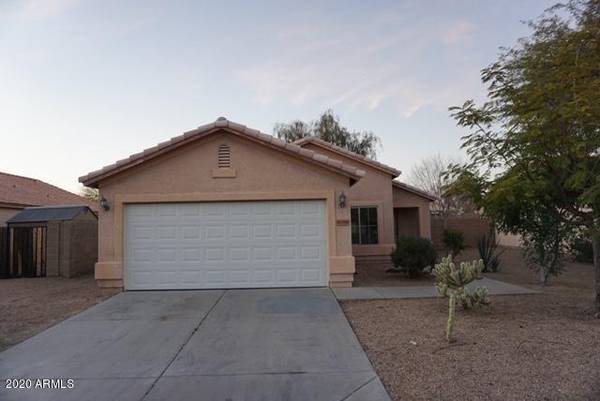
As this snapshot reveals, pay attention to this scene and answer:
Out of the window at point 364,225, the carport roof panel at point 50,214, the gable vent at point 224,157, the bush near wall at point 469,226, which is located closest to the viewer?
the gable vent at point 224,157

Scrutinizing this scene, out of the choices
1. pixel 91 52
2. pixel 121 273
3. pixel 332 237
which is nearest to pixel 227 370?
pixel 332 237

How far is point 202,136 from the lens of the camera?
10.7m

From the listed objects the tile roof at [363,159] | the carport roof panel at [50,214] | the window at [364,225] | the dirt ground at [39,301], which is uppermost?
the tile roof at [363,159]

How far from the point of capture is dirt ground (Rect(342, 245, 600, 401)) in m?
4.32

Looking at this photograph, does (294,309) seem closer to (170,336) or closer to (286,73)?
(170,336)

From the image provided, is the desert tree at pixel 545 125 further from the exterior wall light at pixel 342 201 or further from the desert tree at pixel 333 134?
the desert tree at pixel 333 134

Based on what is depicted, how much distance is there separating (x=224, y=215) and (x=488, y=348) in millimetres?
7218

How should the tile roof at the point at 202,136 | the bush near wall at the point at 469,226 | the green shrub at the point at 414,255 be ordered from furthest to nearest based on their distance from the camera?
1. the bush near wall at the point at 469,226
2. the green shrub at the point at 414,255
3. the tile roof at the point at 202,136

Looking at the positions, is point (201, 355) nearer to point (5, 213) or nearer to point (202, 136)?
point (202, 136)

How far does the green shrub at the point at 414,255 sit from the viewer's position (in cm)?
1216

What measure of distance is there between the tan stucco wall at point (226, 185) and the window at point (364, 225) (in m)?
5.66

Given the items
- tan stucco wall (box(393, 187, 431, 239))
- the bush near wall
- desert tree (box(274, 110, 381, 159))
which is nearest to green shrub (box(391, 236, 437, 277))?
tan stucco wall (box(393, 187, 431, 239))

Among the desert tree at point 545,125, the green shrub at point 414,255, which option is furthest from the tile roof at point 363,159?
the desert tree at point 545,125

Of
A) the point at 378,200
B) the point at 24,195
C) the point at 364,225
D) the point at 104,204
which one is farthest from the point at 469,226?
the point at 24,195
